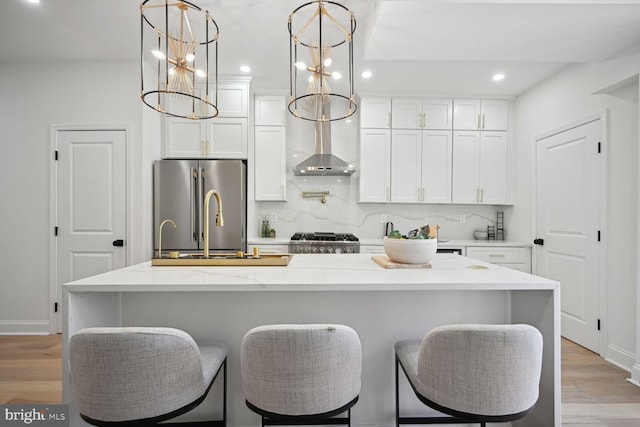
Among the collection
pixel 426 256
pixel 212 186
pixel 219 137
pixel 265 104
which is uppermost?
pixel 265 104

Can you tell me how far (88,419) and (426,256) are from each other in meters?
1.50

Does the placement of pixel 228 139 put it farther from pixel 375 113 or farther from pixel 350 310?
pixel 350 310

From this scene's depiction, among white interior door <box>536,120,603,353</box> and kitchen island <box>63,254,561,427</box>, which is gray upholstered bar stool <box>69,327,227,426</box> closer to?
kitchen island <box>63,254,561,427</box>

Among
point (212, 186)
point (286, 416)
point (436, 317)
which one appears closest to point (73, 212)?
point (212, 186)

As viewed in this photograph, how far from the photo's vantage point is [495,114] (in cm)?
390

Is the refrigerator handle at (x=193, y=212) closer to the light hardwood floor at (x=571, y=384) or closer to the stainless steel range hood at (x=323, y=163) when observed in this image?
the stainless steel range hood at (x=323, y=163)

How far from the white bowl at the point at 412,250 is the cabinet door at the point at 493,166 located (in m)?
2.68

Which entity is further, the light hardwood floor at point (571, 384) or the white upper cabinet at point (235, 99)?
the white upper cabinet at point (235, 99)

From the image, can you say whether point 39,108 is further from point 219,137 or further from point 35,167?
point 219,137

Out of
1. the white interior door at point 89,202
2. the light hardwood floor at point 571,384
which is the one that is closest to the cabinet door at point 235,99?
the white interior door at point 89,202

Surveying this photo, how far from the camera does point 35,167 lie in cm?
A: 322

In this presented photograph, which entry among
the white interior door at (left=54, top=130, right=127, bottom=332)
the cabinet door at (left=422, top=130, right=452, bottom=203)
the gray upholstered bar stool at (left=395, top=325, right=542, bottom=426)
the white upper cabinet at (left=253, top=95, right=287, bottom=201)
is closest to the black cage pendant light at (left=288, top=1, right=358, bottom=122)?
the white upper cabinet at (left=253, top=95, right=287, bottom=201)

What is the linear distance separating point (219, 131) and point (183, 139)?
1.31 feet

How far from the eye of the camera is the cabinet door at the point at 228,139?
11.5 feet
